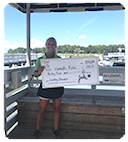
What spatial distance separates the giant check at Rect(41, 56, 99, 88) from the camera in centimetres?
184

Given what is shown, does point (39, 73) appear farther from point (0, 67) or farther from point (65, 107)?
point (65, 107)

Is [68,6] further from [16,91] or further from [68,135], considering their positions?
[68,135]

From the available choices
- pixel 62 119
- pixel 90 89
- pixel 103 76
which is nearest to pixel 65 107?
pixel 62 119

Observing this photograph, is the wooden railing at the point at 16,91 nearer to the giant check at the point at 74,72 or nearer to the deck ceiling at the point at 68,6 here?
the giant check at the point at 74,72

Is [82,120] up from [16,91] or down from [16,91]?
down

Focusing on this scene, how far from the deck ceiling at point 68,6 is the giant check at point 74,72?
138cm

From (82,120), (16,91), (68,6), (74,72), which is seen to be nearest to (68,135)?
(82,120)

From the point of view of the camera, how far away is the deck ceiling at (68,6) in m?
2.54

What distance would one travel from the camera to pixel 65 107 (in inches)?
87.4

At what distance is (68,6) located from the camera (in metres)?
2.63

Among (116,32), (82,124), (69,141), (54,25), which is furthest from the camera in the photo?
(54,25)

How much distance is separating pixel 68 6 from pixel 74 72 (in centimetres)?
164

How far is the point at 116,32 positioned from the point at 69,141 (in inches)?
89.0

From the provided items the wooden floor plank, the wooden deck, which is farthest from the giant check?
the wooden floor plank
